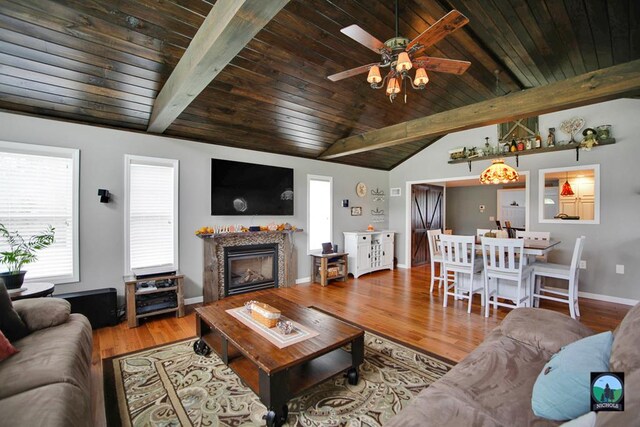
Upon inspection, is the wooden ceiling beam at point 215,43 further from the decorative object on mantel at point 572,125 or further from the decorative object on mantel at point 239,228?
the decorative object on mantel at point 572,125

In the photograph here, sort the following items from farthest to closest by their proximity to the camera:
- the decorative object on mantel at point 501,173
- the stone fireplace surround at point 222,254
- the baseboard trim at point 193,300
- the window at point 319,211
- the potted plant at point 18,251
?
1. the window at point 319,211
2. the decorative object on mantel at point 501,173
3. the stone fireplace surround at point 222,254
4. the baseboard trim at point 193,300
5. the potted plant at point 18,251

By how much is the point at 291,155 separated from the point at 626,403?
4942 mm

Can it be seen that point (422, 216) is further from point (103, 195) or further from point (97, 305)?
point (97, 305)

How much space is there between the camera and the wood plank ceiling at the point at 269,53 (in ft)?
7.40

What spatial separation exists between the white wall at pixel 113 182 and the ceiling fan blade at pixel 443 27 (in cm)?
328

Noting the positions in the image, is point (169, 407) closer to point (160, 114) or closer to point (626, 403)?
point (626, 403)

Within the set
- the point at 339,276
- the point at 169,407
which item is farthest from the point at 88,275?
the point at 339,276

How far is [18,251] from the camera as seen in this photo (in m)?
2.82

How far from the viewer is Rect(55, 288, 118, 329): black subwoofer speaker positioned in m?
3.09

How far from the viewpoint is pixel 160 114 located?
3.02 meters

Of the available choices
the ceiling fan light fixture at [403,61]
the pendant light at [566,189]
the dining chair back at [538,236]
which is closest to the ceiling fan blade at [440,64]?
the ceiling fan light fixture at [403,61]

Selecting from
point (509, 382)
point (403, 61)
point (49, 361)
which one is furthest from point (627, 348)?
point (49, 361)

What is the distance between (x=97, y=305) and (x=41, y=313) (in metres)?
1.25

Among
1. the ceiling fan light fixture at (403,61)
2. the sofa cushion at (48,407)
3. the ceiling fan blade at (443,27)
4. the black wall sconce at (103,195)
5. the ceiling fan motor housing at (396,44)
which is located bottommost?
the sofa cushion at (48,407)
